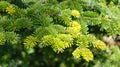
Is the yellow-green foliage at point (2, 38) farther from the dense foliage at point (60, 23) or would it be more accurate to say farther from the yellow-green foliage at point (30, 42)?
the yellow-green foliage at point (30, 42)

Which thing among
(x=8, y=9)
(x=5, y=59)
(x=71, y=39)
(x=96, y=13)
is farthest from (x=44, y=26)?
(x=5, y=59)

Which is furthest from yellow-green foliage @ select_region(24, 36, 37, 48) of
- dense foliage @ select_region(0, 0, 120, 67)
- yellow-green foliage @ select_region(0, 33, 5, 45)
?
yellow-green foliage @ select_region(0, 33, 5, 45)

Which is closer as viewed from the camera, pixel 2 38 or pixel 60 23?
pixel 2 38

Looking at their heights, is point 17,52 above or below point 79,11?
below

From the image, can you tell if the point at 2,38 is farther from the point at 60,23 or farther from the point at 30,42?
the point at 60,23

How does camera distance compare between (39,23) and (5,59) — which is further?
(5,59)

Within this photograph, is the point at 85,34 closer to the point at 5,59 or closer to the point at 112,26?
the point at 112,26

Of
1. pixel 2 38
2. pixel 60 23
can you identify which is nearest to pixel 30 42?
pixel 2 38

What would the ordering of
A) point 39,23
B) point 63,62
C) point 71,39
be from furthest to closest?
point 63,62
point 39,23
point 71,39

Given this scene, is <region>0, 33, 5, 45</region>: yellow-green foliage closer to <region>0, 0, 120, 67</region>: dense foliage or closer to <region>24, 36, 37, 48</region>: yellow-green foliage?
<region>0, 0, 120, 67</region>: dense foliage

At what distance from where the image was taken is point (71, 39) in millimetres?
1777

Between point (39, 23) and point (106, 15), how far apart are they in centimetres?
62

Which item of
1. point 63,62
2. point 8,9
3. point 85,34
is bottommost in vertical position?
point 63,62

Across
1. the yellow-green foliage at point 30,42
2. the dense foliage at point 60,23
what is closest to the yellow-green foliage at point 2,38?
the dense foliage at point 60,23
